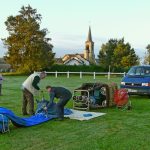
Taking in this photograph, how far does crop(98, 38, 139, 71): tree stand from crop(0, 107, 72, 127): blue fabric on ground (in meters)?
79.1

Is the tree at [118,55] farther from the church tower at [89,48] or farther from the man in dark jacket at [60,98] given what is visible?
the man in dark jacket at [60,98]

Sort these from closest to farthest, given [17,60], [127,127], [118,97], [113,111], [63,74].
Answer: [127,127]
[113,111]
[118,97]
[63,74]
[17,60]

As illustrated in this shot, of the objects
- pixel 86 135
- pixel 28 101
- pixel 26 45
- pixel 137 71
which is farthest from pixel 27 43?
pixel 86 135

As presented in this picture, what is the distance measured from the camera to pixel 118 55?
97.7 m

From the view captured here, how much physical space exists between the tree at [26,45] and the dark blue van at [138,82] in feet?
176

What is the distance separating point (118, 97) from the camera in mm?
18234

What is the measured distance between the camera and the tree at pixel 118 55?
95194 mm

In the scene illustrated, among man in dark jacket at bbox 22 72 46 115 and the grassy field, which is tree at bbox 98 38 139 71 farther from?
the grassy field

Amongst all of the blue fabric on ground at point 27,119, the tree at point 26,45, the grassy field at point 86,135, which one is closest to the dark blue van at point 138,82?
the grassy field at point 86,135

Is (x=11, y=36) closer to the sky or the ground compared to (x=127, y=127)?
closer to the sky

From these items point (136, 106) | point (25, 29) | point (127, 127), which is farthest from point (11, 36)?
point (127, 127)

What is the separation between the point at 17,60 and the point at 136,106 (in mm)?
61939

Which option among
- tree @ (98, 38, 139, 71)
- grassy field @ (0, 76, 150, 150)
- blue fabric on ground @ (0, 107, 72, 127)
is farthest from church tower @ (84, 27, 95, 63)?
grassy field @ (0, 76, 150, 150)

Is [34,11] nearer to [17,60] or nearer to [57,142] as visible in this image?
[17,60]
